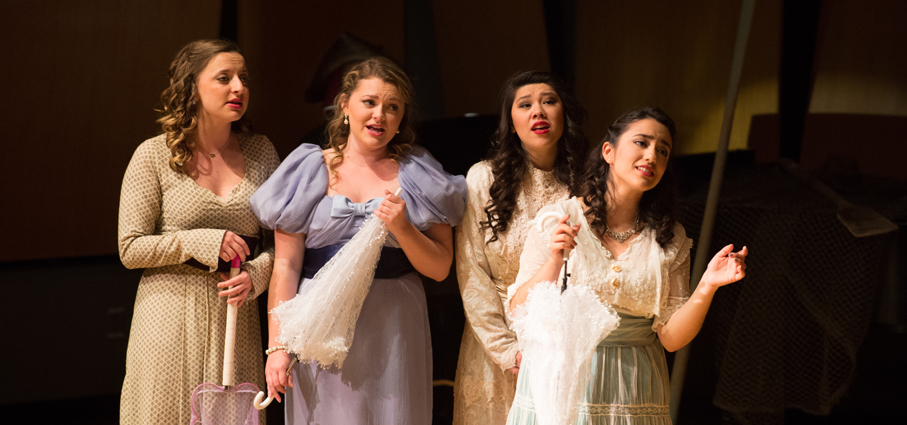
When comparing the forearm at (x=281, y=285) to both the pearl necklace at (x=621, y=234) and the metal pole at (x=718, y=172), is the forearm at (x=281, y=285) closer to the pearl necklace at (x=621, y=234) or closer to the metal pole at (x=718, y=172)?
the pearl necklace at (x=621, y=234)

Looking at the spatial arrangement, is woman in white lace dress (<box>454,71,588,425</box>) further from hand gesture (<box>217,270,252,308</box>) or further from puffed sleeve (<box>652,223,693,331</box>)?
hand gesture (<box>217,270,252,308</box>)

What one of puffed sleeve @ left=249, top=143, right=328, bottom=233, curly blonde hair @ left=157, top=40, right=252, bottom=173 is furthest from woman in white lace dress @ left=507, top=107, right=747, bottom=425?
curly blonde hair @ left=157, top=40, right=252, bottom=173

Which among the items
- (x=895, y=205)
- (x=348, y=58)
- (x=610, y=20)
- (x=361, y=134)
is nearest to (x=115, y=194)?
(x=348, y=58)

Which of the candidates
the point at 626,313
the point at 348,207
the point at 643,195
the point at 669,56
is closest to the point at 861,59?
the point at 669,56

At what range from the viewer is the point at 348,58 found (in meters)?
3.14

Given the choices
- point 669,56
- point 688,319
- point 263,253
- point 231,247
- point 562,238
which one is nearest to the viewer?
point 562,238

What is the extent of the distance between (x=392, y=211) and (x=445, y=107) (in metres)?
1.38

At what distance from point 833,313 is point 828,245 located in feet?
1.00

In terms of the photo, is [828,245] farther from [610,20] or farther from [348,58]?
[348,58]

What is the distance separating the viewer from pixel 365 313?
83.6 inches

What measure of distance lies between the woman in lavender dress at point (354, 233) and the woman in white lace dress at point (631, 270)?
34 cm

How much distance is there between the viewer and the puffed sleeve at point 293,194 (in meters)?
2.07

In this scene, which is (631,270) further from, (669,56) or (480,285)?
(669,56)

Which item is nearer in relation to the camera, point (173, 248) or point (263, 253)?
point (173, 248)
